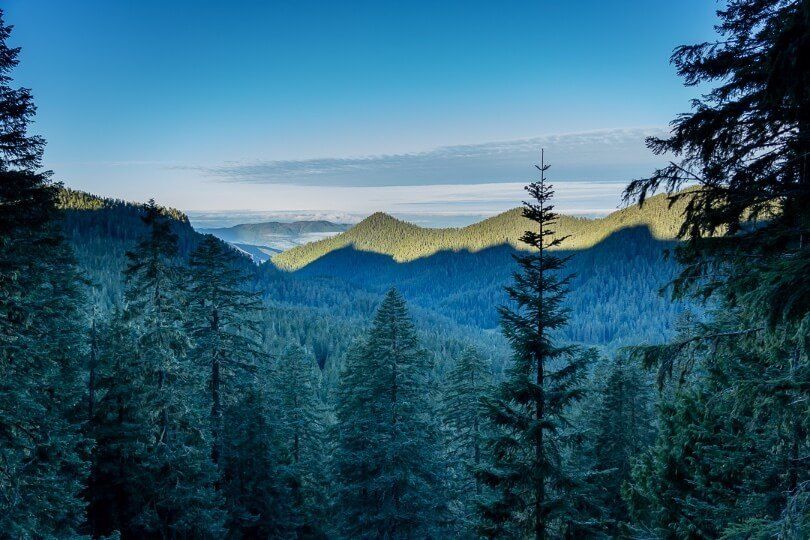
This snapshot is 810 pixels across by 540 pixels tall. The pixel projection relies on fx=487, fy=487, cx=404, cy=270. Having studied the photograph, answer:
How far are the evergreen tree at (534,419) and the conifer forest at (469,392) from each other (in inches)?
2.1

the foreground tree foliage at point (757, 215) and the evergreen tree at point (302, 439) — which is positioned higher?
the foreground tree foliage at point (757, 215)

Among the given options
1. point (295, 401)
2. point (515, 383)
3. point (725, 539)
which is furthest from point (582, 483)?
point (295, 401)

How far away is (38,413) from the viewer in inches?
490

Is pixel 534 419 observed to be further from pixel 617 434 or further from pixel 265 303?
pixel 265 303

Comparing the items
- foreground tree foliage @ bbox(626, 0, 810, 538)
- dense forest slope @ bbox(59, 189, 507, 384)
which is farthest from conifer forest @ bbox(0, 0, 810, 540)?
dense forest slope @ bbox(59, 189, 507, 384)

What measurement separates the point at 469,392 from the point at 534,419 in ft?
61.7

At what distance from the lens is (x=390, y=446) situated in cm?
1952

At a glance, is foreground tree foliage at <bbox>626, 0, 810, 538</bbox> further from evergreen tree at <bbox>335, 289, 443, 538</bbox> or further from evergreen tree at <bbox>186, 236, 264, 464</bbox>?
evergreen tree at <bbox>186, 236, 264, 464</bbox>

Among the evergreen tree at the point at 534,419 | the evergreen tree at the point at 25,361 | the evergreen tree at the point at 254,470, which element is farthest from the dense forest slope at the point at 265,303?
the evergreen tree at the point at 534,419

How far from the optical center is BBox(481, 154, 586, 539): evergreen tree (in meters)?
11.4

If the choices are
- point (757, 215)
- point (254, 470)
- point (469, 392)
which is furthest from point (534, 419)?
point (469, 392)

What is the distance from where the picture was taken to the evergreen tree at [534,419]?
11.4m

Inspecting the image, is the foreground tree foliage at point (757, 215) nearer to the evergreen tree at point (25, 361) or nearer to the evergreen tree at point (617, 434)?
the evergreen tree at point (25, 361)

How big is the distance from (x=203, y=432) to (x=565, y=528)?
1260 cm
